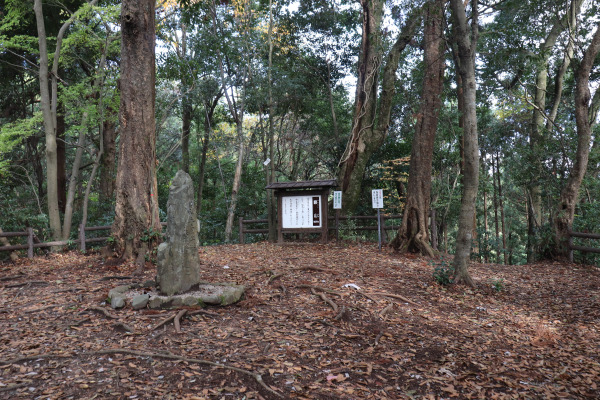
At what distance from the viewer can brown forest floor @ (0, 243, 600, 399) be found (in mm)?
3463

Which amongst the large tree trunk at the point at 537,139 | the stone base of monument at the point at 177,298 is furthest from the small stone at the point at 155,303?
the large tree trunk at the point at 537,139

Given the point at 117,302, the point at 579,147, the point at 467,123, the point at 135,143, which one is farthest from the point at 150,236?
the point at 579,147

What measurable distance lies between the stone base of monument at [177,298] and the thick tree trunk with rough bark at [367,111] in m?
8.43

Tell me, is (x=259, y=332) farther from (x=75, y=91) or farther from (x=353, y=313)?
(x=75, y=91)

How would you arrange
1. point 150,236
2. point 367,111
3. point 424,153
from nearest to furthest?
point 150,236
point 424,153
point 367,111

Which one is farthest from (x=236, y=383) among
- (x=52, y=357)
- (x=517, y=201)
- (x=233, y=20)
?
(x=517, y=201)

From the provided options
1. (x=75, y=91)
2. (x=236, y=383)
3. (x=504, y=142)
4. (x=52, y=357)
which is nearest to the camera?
(x=236, y=383)

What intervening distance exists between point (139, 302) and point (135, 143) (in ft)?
13.0

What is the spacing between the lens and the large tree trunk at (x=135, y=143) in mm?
7730

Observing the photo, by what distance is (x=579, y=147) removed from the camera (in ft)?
31.3

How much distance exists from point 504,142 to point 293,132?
9.98 metres

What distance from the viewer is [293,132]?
19391mm

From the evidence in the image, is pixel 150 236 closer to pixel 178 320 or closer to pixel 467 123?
pixel 178 320

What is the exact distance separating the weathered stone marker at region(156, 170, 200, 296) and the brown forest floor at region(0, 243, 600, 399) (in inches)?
18.8
